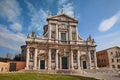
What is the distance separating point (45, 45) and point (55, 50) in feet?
10.1

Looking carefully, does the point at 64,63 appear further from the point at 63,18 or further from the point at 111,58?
the point at 111,58

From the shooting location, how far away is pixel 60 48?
127 feet

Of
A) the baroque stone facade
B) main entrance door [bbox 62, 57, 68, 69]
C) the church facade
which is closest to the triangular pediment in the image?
the church facade

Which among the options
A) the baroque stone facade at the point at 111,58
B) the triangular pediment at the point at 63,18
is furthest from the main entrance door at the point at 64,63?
the baroque stone facade at the point at 111,58

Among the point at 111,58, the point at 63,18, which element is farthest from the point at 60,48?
the point at 111,58

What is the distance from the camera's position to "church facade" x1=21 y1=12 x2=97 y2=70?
36.1 meters

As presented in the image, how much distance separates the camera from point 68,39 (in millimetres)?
40281

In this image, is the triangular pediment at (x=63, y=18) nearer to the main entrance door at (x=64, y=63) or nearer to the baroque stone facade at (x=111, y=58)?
the main entrance door at (x=64, y=63)

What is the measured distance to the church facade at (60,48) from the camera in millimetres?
36062

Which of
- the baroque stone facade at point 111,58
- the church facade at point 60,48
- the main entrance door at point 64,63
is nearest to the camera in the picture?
the church facade at point 60,48

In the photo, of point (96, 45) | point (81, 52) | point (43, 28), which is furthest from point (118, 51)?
point (43, 28)

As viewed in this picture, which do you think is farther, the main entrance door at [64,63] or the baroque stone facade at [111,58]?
the baroque stone facade at [111,58]

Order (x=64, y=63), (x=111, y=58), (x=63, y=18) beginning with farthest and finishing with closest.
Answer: (x=111, y=58), (x=63, y=18), (x=64, y=63)

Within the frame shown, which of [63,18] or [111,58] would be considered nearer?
[63,18]
